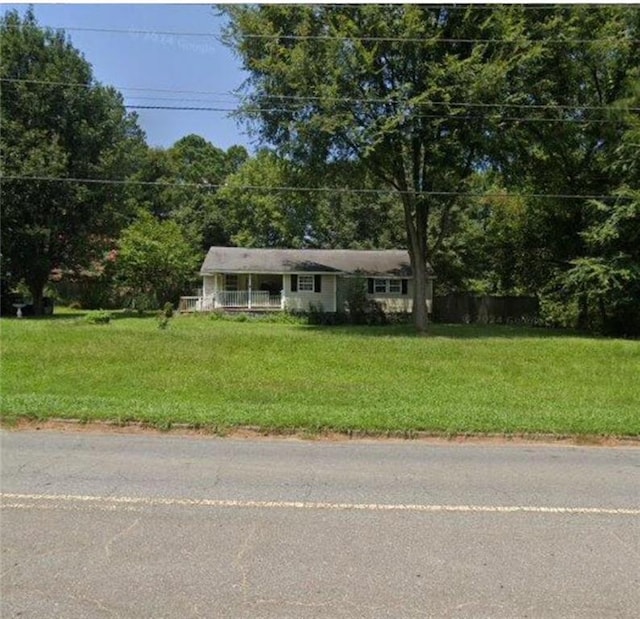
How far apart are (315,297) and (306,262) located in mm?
2422

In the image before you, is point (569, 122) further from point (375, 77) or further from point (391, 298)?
point (391, 298)

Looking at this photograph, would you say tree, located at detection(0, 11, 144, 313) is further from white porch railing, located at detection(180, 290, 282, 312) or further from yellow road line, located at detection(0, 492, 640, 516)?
yellow road line, located at detection(0, 492, 640, 516)

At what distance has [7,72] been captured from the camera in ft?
99.7

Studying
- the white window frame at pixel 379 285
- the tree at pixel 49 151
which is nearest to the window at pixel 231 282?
the tree at pixel 49 151

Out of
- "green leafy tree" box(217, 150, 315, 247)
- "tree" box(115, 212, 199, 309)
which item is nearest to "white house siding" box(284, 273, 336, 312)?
"tree" box(115, 212, 199, 309)

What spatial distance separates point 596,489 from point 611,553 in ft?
6.14

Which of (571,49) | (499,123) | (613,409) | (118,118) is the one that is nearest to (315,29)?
(499,123)

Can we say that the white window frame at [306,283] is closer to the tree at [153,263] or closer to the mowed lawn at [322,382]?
the tree at [153,263]

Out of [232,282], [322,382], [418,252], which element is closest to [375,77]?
[418,252]

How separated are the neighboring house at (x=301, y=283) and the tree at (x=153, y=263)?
3835 millimetres

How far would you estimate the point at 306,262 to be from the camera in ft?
119

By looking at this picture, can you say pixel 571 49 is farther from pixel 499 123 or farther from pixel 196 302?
pixel 196 302

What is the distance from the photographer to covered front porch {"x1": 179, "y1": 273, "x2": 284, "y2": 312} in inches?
1375

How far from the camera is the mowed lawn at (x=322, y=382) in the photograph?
9172 mm
